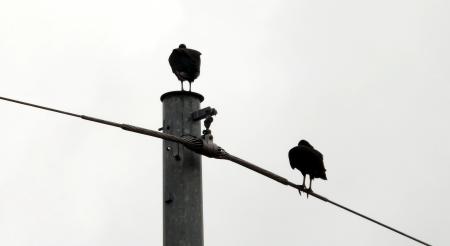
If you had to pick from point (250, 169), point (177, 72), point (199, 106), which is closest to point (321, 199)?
point (250, 169)

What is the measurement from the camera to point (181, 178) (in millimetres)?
5863

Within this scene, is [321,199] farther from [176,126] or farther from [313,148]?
[313,148]

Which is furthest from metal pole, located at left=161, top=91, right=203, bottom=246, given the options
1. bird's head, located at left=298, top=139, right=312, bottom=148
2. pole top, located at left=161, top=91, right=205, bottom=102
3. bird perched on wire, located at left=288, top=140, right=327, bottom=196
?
bird's head, located at left=298, top=139, right=312, bottom=148

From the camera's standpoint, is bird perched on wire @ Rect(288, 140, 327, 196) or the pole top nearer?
the pole top

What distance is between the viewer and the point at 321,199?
6.92m

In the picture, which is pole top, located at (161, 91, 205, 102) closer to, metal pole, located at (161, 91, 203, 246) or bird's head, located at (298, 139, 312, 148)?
metal pole, located at (161, 91, 203, 246)

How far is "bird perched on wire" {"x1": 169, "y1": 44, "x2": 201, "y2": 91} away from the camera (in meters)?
7.55

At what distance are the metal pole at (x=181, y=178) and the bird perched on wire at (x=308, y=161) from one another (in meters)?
2.88

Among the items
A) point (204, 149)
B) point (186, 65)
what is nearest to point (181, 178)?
point (204, 149)

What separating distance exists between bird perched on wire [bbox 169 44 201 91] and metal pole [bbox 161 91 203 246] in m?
1.24

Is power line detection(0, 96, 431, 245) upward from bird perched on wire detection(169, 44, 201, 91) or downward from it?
downward

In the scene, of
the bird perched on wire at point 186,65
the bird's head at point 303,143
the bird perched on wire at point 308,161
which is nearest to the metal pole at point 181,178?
the bird perched on wire at point 186,65

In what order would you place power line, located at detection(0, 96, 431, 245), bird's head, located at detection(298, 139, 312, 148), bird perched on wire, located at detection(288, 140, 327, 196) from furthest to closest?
bird's head, located at detection(298, 139, 312, 148), bird perched on wire, located at detection(288, 140, 327, 196), power line, located at detection(0, 96, 431, 245)

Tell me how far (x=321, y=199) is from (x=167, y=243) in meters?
1.78
